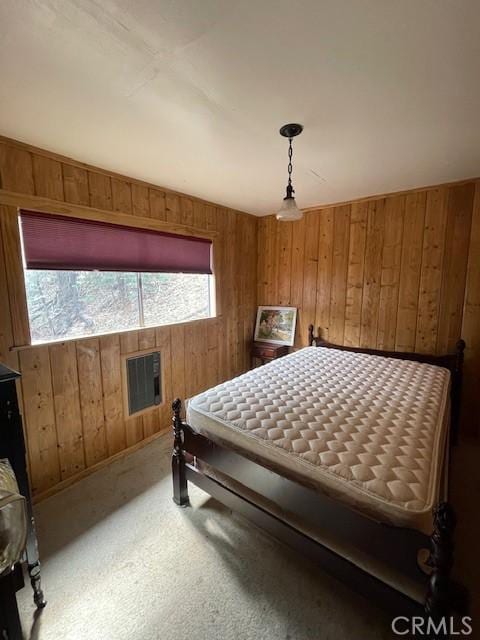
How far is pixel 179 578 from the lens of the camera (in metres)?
1.40

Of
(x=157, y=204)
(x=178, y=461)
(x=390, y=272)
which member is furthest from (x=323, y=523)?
(x=157, y=204)

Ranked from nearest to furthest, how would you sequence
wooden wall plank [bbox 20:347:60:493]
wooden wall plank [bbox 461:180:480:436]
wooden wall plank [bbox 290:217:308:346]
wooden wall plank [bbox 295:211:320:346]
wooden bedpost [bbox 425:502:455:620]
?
wooden bedpost [bbox 425:502:455:620]
wooden wall plank [bbox 20:347:60:493]
wooden wall plank [bbox 461:180:480:436]
wooden wall plank [bbox 295:211:320:346]
wooden wall plank [bbox 290:217:308:346]

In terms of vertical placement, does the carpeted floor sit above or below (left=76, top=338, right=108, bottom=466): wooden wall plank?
below

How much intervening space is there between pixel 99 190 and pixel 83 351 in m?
1.25

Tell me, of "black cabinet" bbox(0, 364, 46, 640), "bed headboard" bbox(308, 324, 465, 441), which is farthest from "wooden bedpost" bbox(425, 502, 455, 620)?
"bed headboard" bbox(308, 324, 465, 441)

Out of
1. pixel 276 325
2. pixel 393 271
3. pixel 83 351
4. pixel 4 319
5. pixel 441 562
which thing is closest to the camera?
pixel 441 562

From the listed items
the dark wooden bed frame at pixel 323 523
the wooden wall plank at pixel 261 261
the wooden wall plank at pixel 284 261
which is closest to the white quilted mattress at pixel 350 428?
the dark wooden bed frame at pixel 323 523

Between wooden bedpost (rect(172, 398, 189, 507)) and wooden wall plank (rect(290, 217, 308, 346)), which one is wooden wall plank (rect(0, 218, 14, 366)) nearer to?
wooden bedpost (rect(172, 398, 189, 507))

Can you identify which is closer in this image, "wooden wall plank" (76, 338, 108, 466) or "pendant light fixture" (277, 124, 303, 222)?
"pendant light fixture" (277, 124, 303, 222)

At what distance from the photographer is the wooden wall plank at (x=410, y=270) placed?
2.70 m

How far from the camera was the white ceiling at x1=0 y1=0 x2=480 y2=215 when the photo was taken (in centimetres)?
93

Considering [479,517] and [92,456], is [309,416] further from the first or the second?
[92,456]

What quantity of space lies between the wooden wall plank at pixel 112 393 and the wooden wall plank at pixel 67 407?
21 centimetres

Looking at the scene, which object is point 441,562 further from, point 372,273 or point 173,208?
point 173,208
